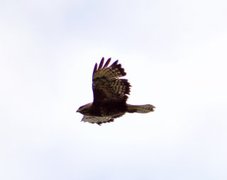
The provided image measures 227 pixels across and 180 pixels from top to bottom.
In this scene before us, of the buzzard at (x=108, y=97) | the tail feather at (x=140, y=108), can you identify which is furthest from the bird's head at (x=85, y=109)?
the tail feather at (x=140, y=108)

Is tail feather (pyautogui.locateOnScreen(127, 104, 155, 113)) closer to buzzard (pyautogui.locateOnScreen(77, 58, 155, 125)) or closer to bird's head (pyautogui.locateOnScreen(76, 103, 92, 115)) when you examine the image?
buzzard (pyautogui.locateOnScreen(77, 58, 155, 125))

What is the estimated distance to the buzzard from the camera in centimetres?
2002

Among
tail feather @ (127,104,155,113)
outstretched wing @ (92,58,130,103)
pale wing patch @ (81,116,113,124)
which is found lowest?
pale wing patch @ (81,116,113,124)

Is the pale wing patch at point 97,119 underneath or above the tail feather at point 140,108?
underneath

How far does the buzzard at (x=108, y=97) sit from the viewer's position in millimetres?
20016

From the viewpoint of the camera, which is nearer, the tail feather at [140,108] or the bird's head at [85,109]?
the tail feather at [140,108]

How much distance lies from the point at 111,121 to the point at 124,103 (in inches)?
24.9

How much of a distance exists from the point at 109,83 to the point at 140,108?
1.10 m

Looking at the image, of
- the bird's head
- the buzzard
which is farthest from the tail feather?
the bird's head

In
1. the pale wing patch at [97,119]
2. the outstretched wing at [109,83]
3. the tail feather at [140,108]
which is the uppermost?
the outstretched wing at [109,83]

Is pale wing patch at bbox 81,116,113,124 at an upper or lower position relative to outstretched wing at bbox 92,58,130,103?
lower

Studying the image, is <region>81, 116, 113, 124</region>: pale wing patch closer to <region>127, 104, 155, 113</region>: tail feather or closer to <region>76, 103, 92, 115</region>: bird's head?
<region>76, 103, 92, 115</region>: bird's head

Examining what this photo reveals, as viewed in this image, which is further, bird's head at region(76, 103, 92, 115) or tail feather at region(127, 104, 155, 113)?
bird's head at region(76, 103, 92, 115)

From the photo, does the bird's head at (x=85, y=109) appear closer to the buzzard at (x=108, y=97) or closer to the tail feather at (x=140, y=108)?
the buzzard at (x=108, y=97)
